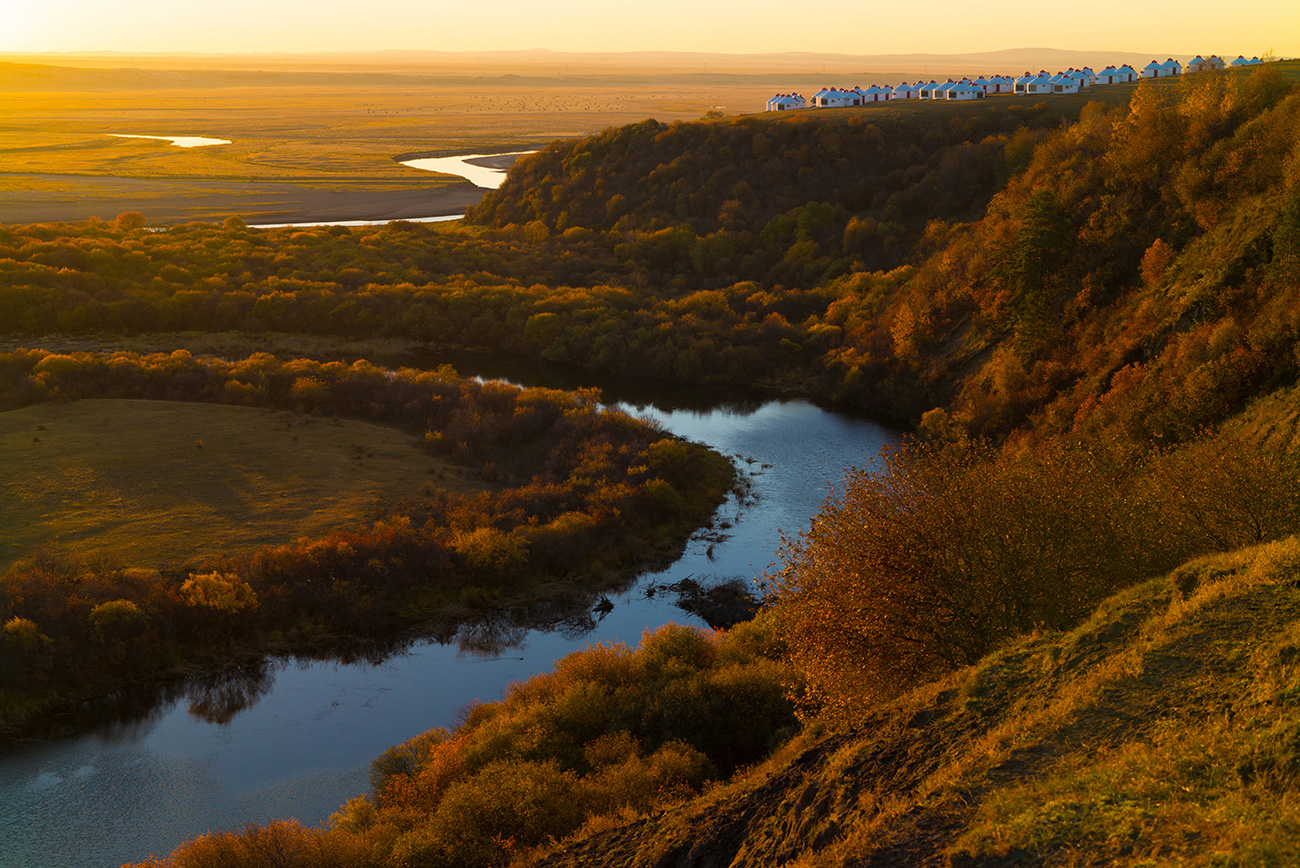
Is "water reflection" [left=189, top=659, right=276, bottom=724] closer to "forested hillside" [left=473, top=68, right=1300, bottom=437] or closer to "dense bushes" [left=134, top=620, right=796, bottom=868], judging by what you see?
"dense bushes" [left=134, top=620, right=796, bottom=868]

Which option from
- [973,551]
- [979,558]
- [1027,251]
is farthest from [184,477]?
[1027,251]

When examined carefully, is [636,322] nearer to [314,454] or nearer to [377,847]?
[314,454]

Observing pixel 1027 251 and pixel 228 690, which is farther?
pixel 1027 251

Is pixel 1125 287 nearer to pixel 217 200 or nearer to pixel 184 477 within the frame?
pixel 184 477

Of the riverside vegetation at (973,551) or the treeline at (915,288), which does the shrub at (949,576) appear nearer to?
the riverside vegetation at (973,551)

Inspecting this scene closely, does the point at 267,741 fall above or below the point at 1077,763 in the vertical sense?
below
